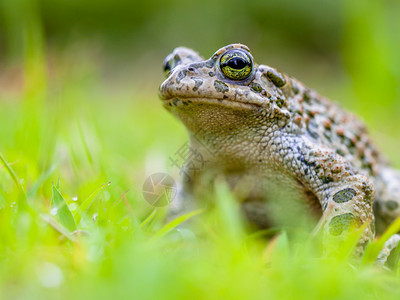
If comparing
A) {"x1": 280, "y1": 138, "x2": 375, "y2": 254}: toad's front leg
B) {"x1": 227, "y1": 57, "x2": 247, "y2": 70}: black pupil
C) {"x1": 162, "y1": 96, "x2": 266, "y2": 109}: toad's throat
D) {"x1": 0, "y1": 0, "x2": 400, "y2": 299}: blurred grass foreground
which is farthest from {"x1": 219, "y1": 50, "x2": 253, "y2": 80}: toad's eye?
{"x1": 0, "y1": 0, "x2": 400, "y2": 299}: blurred grass foreground

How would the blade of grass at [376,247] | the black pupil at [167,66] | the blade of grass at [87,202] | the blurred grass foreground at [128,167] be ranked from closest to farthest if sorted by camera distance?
the blurred grass foreground at [128,167], the blade of grass at [376,247], the blade of grass at [87,202], the black pupil at [167,66]

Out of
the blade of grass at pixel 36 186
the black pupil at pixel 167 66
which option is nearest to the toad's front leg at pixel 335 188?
the black pupil at pixel 167 66

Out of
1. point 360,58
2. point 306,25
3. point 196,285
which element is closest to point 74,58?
point 360,58

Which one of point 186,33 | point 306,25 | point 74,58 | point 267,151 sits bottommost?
Answer: point 267,151

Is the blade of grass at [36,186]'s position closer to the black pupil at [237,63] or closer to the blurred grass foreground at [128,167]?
the blurred grass foreground at [128,167]

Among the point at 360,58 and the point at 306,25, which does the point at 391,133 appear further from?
the point at 306,25
